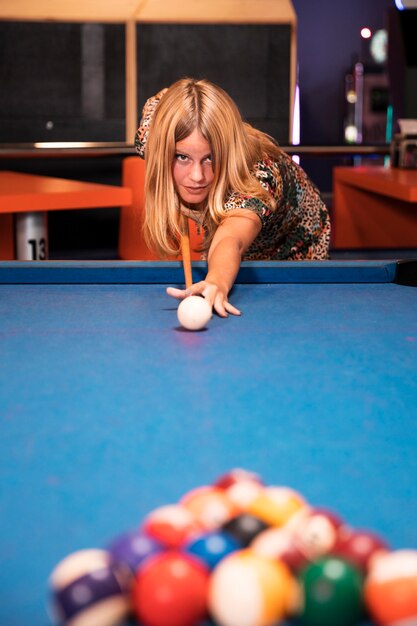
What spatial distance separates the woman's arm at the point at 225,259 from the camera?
5.54 ft

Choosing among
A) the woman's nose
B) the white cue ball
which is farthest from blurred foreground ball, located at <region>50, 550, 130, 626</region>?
the woman's nose

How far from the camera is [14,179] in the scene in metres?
4.27

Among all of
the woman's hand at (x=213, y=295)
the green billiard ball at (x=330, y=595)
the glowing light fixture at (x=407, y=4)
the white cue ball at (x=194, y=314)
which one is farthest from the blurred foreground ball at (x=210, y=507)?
the glowing light fixture at (x=407, y=4)

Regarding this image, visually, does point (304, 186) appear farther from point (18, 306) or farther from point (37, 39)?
point (37, 39)

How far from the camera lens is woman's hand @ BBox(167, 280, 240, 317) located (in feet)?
5.47

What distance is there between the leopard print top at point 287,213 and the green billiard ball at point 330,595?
151cm

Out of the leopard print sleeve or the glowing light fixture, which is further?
the glowing light fixture

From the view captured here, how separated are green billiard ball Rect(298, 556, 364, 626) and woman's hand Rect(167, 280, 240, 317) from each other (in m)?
1.05

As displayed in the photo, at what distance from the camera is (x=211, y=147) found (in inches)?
77.2

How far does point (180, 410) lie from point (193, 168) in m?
0.96

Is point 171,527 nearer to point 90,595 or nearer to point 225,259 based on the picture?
point 90,595

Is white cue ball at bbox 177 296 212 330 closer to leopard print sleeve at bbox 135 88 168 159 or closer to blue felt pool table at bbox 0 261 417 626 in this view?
blue felt pool table at bbox 0 261 417 626

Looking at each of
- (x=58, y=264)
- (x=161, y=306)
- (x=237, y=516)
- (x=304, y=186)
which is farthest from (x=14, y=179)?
(x=237, y=516)

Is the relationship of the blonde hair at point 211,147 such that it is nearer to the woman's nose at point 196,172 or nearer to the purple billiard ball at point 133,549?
the woman's nose at point 196,172
